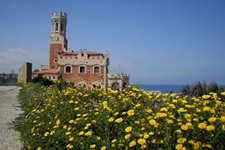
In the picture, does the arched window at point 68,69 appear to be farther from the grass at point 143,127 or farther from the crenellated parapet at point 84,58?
the grass at point 143,127

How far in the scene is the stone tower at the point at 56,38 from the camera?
54438mm

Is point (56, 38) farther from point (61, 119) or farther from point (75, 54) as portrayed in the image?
point (61, 119)

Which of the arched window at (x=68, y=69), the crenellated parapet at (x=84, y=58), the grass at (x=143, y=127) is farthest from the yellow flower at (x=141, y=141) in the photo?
the arched window at (x=68, y=69)

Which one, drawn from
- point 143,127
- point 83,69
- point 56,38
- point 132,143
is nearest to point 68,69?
point 83,69

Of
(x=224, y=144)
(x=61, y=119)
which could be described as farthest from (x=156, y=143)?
(x=61, y=119)

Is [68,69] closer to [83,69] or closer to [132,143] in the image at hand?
[83,69]

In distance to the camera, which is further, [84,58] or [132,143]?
[84,58]

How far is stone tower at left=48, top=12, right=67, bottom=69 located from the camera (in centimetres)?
5444

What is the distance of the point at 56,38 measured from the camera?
2167 inches

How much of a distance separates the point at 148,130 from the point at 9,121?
6.65 meters

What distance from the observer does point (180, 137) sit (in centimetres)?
306

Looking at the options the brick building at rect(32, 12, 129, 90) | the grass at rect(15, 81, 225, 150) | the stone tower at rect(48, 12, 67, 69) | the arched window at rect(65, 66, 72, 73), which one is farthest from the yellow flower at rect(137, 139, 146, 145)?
the stone tower at rect(48, 12, 67, 69)

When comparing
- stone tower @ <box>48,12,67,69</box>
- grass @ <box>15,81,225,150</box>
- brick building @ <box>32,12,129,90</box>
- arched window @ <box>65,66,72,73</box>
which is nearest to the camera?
grass @ <box>15,81,225,150</box>

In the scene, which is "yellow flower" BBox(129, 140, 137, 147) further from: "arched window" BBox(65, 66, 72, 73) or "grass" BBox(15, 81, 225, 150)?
"arched window" BBox(65, 66, 72, 73)
